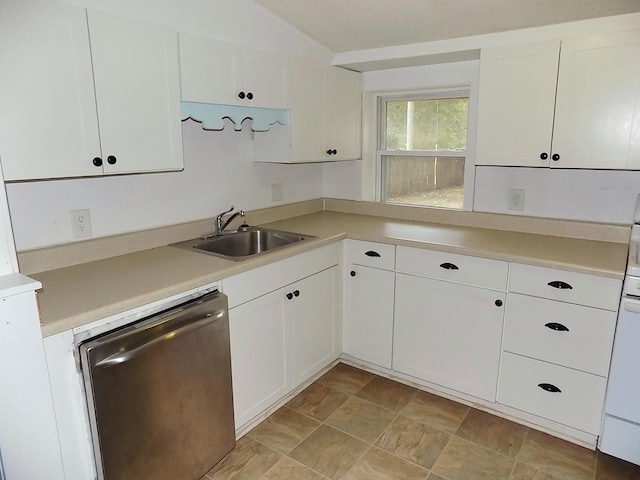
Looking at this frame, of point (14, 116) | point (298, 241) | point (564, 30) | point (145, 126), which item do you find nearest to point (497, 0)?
point (564, 30)

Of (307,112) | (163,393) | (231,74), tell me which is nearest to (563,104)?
(307,112)

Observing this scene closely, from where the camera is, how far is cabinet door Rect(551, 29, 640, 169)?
2031 millimetres

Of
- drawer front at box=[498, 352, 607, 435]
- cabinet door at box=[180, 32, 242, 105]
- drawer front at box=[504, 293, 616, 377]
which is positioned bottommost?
drawer front at box=[498, 352, 607, 435]

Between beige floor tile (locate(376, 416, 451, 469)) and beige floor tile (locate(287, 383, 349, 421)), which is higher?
beige floor tile (locate(287, 383, 349, 421))

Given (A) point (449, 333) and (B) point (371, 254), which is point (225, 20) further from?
(A) point (449, 333)

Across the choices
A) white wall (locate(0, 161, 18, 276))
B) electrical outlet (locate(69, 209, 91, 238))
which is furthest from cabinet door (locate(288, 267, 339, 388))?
white wall (locate(0, 161, 18, 276))

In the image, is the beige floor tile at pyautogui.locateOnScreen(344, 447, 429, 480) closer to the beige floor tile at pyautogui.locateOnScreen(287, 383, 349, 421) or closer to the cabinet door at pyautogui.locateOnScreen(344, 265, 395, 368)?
the beige floor tile at pyautogui.locateOnScreen(287, 383, 349, 421)

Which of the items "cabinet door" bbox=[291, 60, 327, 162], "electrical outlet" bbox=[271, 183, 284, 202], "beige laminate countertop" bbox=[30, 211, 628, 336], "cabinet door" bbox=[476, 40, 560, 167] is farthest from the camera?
"electrical outlet" bbox=[271, 183, 284, 202]

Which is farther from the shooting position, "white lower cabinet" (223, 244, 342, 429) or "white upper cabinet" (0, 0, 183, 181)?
"white lower cabinet" (223, 244, 342, 429)

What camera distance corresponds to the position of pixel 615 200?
239cm

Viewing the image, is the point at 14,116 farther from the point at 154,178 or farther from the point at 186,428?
the point at 186,428

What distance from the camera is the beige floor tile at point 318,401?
2.42 meters

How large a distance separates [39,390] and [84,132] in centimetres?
93

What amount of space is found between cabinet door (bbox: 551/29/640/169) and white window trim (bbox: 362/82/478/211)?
1.98ft
